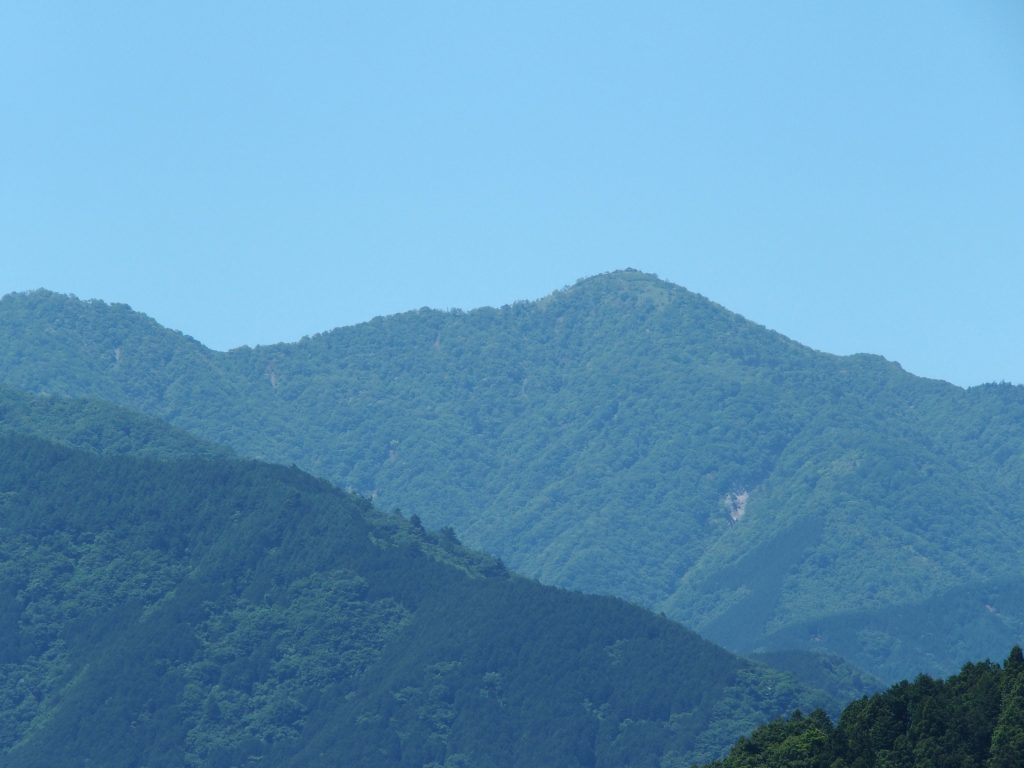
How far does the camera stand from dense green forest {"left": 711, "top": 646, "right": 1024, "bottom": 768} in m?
89.6

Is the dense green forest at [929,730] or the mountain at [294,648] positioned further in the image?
the mountain at [294,648]

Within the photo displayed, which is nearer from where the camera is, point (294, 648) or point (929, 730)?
point (929, 730)

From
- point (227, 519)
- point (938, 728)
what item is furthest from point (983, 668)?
point (227, 519)

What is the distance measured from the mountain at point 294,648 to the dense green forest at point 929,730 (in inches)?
2744

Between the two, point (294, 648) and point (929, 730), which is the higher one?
point (294, 648)

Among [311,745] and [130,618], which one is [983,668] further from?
[130,618]

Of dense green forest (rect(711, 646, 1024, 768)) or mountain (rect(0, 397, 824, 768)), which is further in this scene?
mountain (rect(0, 397, 824, 768))

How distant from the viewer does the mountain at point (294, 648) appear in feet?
555

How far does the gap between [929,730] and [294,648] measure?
316ft

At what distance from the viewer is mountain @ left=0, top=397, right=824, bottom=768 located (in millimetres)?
169250

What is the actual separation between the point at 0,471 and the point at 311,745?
4155cm

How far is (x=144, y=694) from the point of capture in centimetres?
17325

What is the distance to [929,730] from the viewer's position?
3612 inches

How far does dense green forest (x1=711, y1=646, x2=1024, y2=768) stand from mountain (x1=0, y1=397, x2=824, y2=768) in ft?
229
